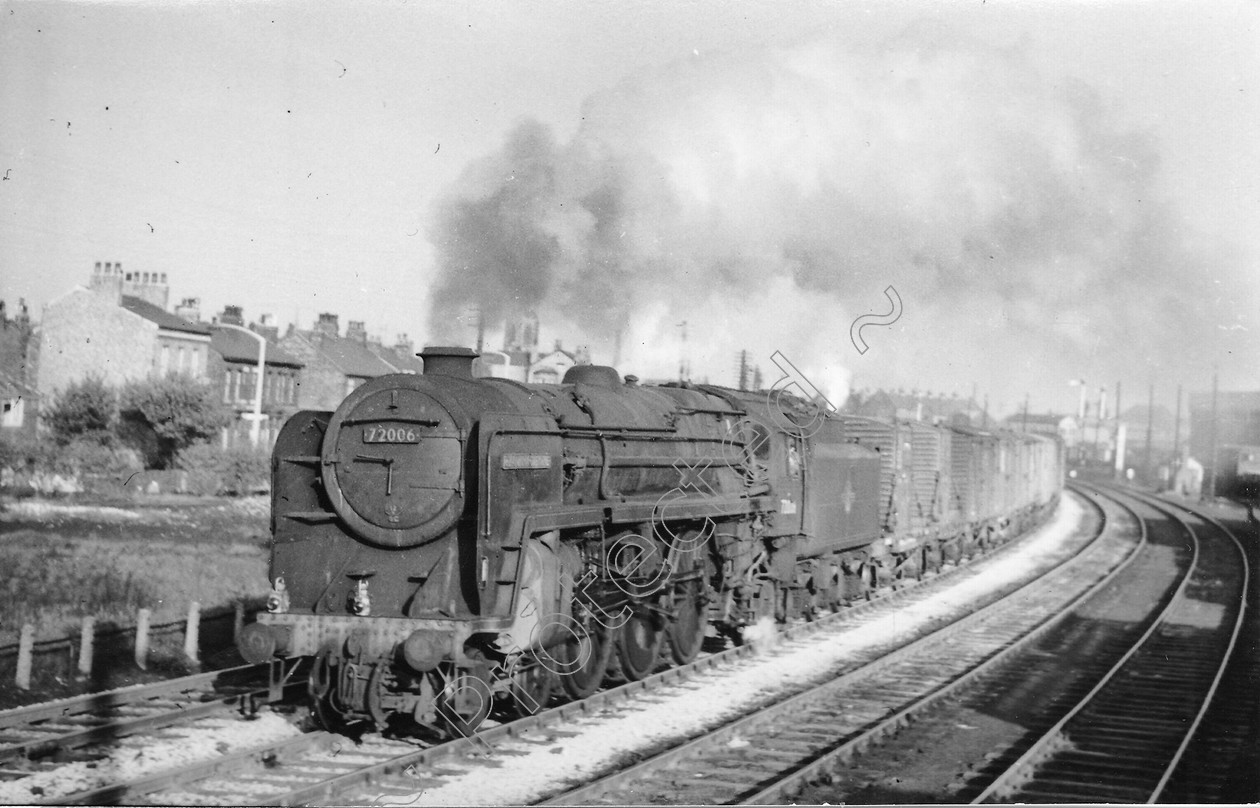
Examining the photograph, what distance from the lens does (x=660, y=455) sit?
11258mm

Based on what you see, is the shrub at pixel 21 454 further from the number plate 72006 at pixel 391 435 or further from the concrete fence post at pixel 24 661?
the number plate 72006 at pixel 391 435

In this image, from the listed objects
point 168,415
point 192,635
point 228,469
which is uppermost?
point 168,415

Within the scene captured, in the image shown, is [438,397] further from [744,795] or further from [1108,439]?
[1108,439]

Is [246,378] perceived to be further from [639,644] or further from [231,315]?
[639,644]

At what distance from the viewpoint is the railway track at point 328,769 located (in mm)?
7680

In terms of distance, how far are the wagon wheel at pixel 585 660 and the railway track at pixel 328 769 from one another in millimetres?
259

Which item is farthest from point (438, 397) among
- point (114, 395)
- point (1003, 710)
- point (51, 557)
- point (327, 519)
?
point (114, 395)

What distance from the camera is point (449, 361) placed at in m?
9.58

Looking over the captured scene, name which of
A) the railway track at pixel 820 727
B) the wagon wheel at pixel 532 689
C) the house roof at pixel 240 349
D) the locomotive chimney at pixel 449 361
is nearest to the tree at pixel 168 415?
the house roof at pixel 240 349

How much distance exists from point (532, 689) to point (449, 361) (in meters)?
2.84

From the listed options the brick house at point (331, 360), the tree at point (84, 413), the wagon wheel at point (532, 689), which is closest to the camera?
the wagon wheel at point (532, 689)

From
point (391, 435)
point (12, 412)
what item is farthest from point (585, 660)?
point (12, 412)

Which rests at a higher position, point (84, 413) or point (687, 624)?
point (84, 413)

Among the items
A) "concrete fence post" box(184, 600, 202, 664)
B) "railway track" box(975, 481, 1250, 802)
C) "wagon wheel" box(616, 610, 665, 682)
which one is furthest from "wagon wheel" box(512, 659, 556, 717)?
"concrete fence post" box(184, 600, 202, 664)
